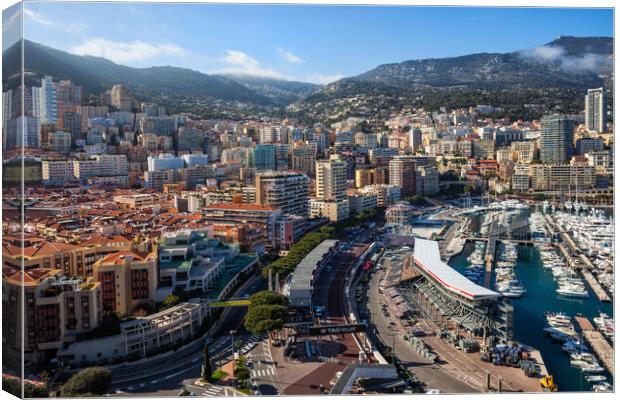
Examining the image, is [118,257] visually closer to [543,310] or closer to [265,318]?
[265,318]

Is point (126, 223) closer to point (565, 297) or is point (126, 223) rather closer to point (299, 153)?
point (565, 297)

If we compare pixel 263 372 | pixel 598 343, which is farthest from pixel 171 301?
pixel 598 343

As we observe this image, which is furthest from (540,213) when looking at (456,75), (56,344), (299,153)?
(56,344)

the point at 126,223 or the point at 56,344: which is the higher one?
the point at 126,223

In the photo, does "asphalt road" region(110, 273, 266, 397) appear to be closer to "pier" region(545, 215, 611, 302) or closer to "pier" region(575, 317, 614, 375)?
"pier" region(575, 317, 614, 375)

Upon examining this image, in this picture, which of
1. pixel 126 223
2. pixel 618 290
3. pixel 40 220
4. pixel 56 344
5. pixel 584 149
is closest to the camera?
pixel 618 290

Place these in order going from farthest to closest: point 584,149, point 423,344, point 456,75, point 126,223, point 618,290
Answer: point 456,75 → point 584,149 → point 126,223 → point 423,344 → point 618,290

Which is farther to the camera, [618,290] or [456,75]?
[456,75]
